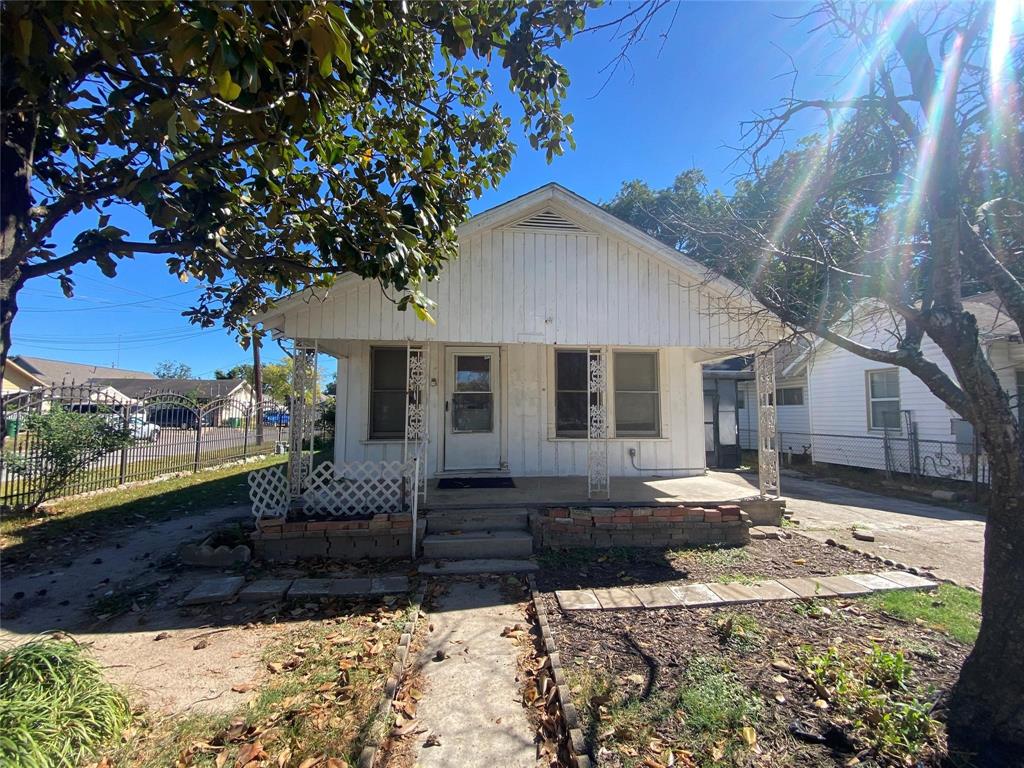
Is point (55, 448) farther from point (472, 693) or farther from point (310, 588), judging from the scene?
point (472, 693)

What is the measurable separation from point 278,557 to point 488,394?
4113mm

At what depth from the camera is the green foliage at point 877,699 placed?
7.58 feet

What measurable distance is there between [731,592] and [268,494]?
5.35 metres

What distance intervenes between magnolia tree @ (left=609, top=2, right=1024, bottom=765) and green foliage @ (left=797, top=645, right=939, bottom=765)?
186 millimetres

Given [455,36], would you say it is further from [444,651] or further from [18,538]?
[18,538]

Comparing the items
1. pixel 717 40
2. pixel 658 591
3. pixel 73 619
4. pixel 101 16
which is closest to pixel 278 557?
pixel 73 619

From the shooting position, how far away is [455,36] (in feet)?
12.8

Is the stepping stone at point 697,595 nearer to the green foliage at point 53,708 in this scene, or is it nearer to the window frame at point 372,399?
the green foliage at point 53,708

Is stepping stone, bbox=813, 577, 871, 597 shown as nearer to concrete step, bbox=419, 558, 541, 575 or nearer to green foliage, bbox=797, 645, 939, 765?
green foliage, bbox=797, 645, 939, 765

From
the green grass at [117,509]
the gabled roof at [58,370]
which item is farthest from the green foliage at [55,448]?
the gabled roof at [58,370]

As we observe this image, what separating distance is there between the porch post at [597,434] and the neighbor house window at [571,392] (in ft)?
5.05

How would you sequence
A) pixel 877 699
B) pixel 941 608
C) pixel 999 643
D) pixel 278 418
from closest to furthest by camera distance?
pixel 999 643, pixel 877 699, pixel 941 608, pixel 278 418

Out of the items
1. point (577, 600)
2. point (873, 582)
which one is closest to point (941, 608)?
point (873, 582)

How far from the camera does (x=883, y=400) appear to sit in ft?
41.0
